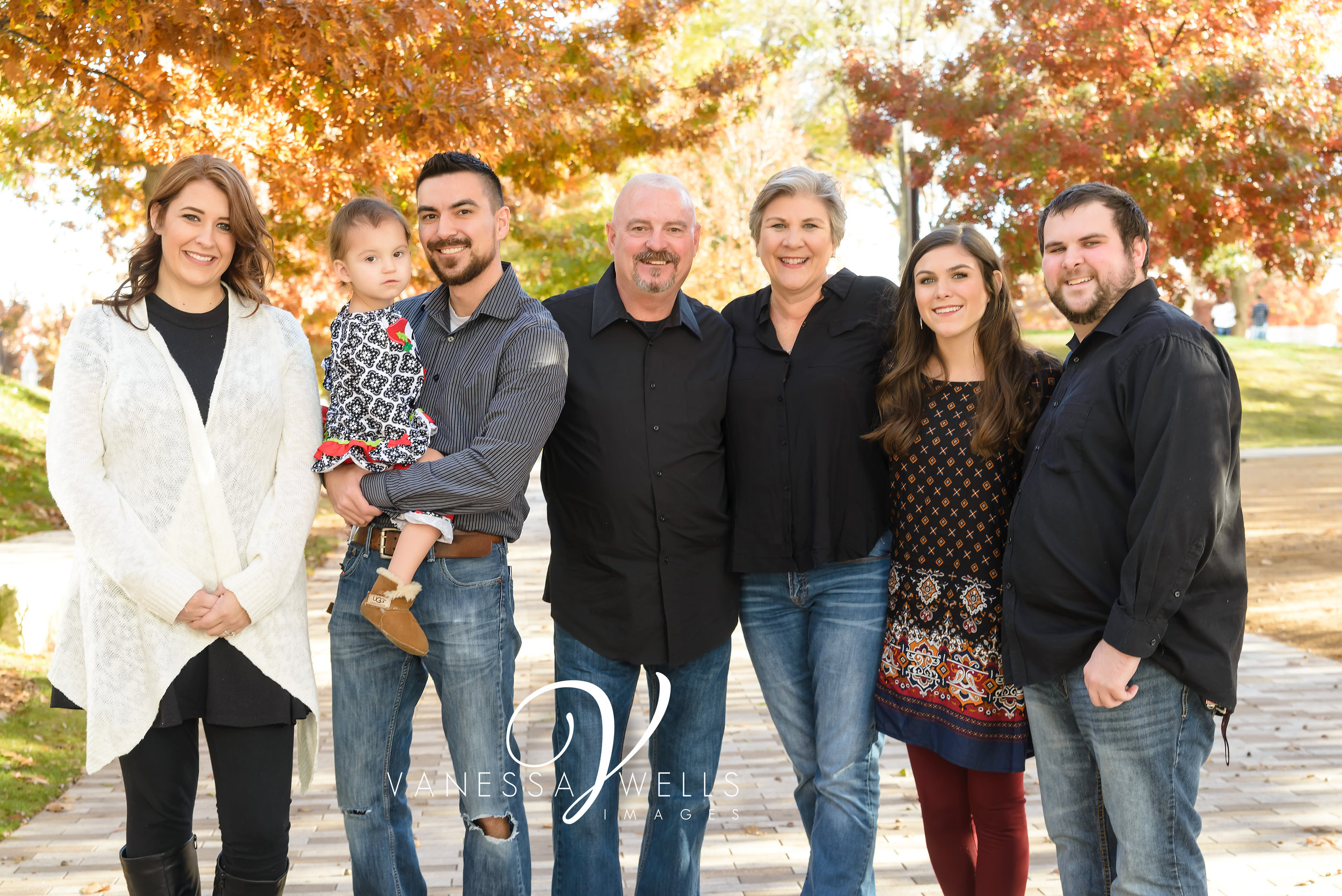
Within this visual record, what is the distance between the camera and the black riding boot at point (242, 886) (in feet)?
9.39

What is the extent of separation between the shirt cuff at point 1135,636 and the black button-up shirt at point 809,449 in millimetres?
813

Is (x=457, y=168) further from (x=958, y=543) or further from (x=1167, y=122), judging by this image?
(x=1167, y=122)

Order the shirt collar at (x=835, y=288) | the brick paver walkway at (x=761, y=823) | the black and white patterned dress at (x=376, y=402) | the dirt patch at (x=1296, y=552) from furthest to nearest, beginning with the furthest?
the dirt patch at (x=1296, y=552)
the brick paver walkway at (x=761, y=823)
the shirt collar at (x=835, y=288)
the black and white patterned dress at (x=376, y=402)

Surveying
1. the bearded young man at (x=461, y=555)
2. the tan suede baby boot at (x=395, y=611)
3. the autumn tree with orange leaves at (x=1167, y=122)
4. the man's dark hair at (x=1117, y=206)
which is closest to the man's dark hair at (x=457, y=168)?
the bearded young man at (x=461, y=555)

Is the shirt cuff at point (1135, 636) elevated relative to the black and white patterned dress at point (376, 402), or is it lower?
lower

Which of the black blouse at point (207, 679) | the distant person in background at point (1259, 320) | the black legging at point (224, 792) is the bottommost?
the black legging at point (224, 792)

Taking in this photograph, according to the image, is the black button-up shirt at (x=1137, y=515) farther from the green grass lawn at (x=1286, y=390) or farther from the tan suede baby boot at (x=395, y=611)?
the green grass lawn at (x=1286, y=390)

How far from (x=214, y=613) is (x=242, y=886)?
726 mm

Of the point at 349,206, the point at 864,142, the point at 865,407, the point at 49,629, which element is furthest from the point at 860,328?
the point at 864,142

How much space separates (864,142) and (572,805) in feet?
27.6

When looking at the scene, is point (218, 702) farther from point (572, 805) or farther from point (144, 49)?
point (144, 49)

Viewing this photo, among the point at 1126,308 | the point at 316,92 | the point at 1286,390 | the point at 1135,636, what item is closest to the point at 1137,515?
the point at 1135,636

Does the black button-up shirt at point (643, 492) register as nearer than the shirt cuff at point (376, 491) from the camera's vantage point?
No

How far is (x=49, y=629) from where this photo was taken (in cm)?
695
